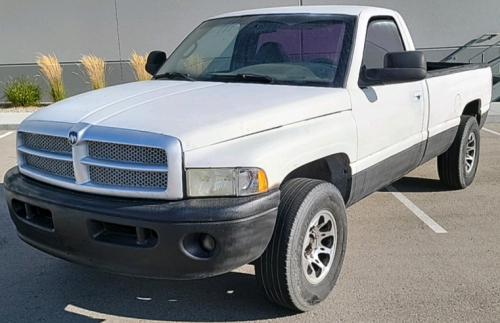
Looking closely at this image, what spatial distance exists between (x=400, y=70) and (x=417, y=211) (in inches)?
79.3

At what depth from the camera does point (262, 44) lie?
4.30m

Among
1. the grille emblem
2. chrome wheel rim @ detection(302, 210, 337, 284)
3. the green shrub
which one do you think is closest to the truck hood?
the grille emblem

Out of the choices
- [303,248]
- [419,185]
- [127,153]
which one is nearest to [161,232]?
[127,153]

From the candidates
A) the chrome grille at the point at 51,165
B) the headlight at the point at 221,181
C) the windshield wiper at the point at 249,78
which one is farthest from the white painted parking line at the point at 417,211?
the chrome grille at the point at 51,165

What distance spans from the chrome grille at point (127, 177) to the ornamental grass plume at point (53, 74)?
12.0m

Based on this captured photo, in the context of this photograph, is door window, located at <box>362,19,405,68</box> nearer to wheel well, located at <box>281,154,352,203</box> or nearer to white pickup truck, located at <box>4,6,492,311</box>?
white pickup truck, located at <box>4,6,492,311</box>

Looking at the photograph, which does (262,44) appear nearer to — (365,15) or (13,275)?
(365,15)

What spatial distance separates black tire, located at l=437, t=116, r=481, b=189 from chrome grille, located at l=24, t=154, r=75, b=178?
4194 millimetres

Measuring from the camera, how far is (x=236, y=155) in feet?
9.34

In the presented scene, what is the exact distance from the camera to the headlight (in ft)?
9.23

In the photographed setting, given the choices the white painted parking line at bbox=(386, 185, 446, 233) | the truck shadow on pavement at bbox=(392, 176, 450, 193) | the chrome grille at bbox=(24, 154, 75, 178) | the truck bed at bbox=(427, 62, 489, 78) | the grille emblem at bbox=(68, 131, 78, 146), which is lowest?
the truck shadow on pavement at bbox=(392, 176, 450, 193)

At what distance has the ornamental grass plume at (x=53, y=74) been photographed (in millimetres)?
13961

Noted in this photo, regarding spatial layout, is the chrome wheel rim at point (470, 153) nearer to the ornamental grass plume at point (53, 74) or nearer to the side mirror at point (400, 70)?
the side mirror at point (400, 70)

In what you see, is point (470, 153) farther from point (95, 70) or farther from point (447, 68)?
point (95, 70)
